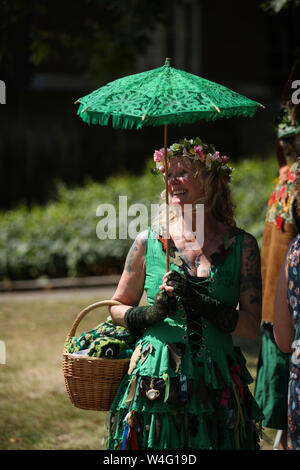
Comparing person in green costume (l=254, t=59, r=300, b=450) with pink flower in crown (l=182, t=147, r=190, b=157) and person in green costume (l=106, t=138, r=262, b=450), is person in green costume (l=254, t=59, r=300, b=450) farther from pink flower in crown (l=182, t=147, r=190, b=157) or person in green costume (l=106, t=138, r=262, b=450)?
pink flower in crown (l=182, t=147, r=190, b=157)

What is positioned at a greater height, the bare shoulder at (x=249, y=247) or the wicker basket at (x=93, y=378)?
the bare shoulder at (x=249, y=247)

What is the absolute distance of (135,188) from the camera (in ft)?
39.5

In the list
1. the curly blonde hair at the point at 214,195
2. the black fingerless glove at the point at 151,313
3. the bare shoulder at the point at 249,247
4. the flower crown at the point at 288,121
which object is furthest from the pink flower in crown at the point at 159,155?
the flower crown at the point at 288,121

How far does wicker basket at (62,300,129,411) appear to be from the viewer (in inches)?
127

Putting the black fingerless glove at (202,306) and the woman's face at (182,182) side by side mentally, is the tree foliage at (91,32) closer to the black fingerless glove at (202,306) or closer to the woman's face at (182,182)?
the woman's face at (182,182)

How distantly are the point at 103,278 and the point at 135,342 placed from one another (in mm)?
7548

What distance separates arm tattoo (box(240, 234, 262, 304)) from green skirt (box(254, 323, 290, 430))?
124cm

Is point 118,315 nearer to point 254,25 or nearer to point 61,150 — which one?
→ point 61,150

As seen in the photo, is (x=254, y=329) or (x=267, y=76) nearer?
(x=254, y=329)

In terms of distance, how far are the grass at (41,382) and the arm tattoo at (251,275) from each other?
215 cm

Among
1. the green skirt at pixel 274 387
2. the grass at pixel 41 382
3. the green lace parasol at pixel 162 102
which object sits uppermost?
the green lace parasol at pixel 162 102

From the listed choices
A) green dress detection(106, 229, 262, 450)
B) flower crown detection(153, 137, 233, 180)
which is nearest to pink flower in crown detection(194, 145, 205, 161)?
flower crown detection(153, 137, 233, 180)

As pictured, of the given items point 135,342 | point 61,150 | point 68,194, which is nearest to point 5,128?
point 61,150

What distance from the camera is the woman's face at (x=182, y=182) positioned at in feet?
10.6
